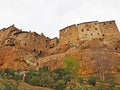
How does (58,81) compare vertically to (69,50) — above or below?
below

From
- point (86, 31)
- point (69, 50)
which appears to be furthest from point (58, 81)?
point (86, 31)

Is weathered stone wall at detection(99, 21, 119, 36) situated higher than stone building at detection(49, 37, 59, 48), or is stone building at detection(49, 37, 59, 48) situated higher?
weathered stone wall at detection(99, 21, 119, 36)

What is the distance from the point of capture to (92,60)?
144ft

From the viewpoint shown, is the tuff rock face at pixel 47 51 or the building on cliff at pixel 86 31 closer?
the tuff rock face at pixel 47 51

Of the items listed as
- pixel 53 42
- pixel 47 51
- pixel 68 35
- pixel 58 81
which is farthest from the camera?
pixel 53 42

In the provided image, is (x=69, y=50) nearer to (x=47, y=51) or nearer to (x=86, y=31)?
(x=86, y=31)

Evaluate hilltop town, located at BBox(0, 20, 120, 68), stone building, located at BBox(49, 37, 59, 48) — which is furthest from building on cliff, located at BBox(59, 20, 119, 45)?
stone building, located at BBox(49, 37, 59, 48)

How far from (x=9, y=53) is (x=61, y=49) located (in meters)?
11.2

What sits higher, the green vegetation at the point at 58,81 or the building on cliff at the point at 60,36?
the building on cliff at the point at 60,36

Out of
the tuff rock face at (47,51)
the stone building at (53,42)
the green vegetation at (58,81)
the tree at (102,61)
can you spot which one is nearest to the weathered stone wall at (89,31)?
the tuff rock face at (47,51)

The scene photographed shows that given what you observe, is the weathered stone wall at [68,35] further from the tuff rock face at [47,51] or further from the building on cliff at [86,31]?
the tuff rock face at [47,51]

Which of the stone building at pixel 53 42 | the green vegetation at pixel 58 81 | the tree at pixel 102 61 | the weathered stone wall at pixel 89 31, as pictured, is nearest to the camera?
the green vegetation at pixel 58 81

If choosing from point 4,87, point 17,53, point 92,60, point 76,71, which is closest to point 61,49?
point 17,53

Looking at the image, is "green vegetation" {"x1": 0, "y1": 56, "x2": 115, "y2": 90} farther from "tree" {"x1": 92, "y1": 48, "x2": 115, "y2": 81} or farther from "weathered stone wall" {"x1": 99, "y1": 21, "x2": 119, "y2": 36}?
"weathered stone wall" {"x1": 99, "y1": 21, "x2": 119, "y2": 36}
